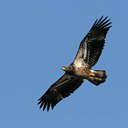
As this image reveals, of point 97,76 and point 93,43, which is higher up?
point 93,43

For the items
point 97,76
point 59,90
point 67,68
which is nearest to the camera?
point 97,76

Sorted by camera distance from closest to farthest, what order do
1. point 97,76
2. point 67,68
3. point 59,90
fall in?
1. point 97,76
2. point 67,68
3. point 59,90

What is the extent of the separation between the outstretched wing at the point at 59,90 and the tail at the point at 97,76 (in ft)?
4.68

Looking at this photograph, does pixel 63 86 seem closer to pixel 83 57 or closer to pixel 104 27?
pixel 83 57

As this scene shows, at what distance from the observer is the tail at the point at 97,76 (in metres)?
21.5

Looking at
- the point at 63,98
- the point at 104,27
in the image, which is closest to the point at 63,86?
the point at 63,98

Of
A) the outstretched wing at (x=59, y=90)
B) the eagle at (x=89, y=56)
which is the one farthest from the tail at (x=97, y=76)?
the outstretched wing at (x=59, y=90)

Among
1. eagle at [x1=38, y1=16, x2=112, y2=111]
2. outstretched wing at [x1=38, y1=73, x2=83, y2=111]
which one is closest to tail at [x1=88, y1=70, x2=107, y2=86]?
eagle at [x1=38, y1=16, x2=112, y2=111]

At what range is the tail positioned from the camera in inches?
845

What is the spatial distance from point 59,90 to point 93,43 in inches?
138

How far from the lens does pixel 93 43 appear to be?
22.4 m

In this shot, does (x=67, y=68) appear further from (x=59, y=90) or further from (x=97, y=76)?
(x=59, y=90)

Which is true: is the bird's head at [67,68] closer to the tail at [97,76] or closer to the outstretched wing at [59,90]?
the outstretched wing at [59,90]

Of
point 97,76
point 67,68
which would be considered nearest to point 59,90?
point 67,68
